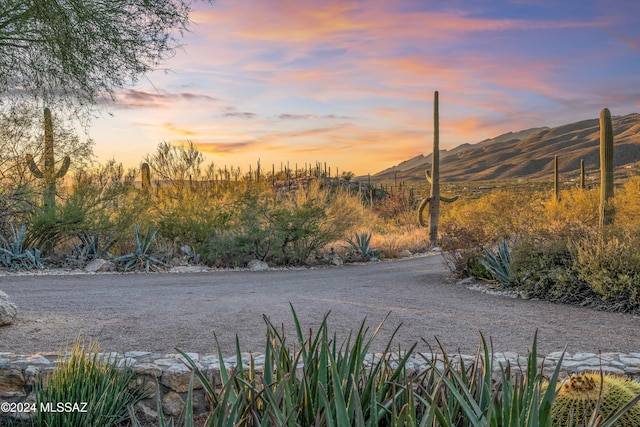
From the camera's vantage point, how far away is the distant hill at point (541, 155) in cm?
7950

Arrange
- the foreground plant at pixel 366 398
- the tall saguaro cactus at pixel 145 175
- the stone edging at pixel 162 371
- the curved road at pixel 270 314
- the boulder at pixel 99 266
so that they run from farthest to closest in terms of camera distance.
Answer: the tall saguaro cactus at pixel 145 175 → the boulder at pixel 99 266 → the curved road at pixel 270 314 → the stone edging at pixel 162 371 → the foreground plant at pixel 366 398

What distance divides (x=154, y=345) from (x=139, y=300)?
328cm

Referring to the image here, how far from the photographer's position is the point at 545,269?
9.80 m

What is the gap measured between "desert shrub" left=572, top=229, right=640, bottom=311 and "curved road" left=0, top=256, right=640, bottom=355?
456 millimetres

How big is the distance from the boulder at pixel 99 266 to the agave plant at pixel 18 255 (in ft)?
3.62

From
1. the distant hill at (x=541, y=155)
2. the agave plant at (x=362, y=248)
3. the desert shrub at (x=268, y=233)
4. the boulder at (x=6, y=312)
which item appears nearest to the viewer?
the boulder at (x=6, y=312)

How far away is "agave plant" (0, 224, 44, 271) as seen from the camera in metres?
13.5

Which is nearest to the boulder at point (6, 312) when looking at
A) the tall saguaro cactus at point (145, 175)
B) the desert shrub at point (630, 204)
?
the desert shrub at point (630, 204)

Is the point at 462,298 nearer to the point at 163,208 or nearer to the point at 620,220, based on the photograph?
the point at 620,220

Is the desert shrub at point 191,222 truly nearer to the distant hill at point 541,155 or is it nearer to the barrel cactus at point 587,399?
the barrel cactus at point 587,399

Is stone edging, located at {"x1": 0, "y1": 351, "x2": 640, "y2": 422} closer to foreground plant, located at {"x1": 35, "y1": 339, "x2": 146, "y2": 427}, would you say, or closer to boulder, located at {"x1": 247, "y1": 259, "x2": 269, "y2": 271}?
foreground plant, located at {"x1": 35, "y1": 339, "x2": 146, "y2": 427}

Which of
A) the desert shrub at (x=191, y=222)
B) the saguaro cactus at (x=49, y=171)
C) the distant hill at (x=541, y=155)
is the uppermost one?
the distant hill at (x=541, y=155)

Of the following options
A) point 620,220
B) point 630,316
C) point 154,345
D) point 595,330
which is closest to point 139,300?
Result: point 154,345

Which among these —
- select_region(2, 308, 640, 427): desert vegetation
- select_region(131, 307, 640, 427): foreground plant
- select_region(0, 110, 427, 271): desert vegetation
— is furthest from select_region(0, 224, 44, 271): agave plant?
select_region(131, 307, 640, 427): foreground plant
